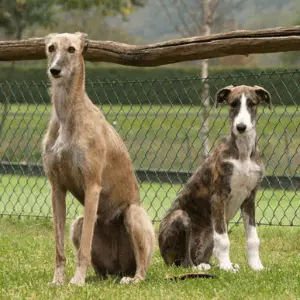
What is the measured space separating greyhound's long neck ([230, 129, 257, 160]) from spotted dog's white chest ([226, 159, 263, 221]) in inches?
2.1

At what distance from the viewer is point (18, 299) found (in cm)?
570

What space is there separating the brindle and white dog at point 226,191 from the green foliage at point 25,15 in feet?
37.2

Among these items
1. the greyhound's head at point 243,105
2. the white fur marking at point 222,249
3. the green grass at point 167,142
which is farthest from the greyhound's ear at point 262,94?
the green grass at point 167,142

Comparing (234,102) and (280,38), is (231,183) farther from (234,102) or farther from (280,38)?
(280,38)

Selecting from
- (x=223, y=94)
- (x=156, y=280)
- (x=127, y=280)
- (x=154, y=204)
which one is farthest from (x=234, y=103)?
(x=154, y=204)

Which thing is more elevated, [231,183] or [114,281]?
[231,183]

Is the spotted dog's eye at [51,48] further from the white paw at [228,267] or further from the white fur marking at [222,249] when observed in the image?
the white paw at [228,267]

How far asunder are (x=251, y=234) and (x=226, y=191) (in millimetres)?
430

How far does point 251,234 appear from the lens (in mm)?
7090

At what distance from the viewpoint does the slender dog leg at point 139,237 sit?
6.56 m

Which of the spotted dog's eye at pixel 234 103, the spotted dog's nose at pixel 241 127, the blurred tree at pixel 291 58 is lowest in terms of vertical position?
the blurred tree at pixel 291 58

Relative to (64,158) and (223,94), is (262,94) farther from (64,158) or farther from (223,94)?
(64,158)

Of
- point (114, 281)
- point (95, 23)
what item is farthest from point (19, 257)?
point (95, 23)

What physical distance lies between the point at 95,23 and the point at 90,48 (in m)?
28.3
